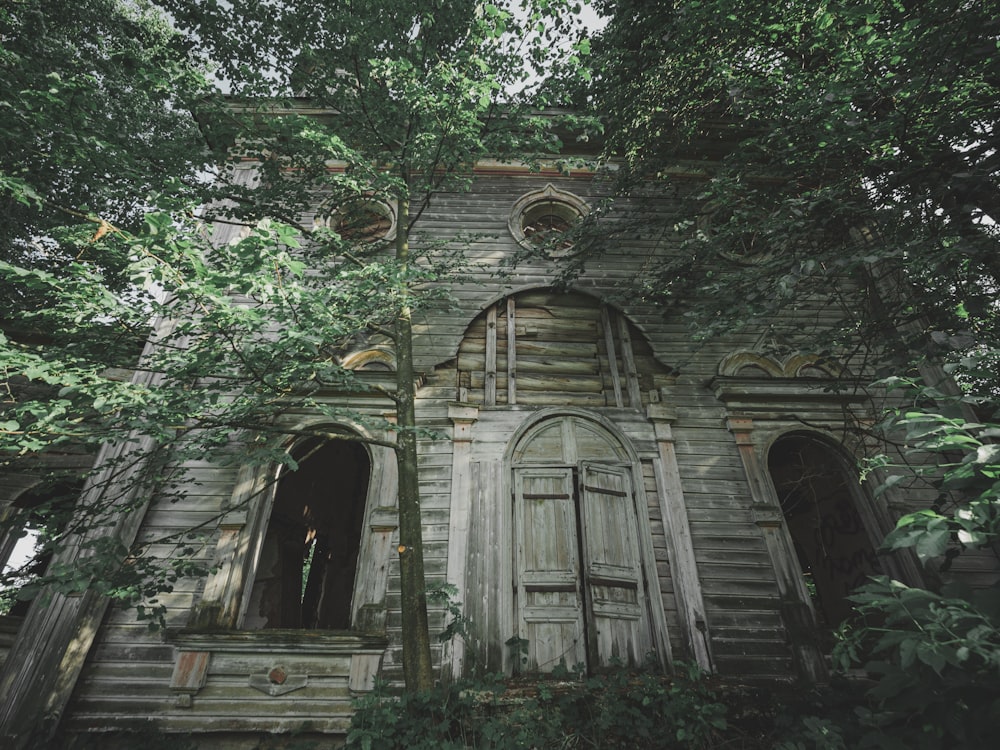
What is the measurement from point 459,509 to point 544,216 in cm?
536

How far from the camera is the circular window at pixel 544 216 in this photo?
7691 mm

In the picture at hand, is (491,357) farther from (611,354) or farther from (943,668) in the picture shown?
(943,668)

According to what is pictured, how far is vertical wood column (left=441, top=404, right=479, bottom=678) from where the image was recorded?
498cm

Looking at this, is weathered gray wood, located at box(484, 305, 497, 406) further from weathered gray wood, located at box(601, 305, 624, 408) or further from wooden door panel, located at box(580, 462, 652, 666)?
weathered gray wood, located at box(601, 305, 624, 408)

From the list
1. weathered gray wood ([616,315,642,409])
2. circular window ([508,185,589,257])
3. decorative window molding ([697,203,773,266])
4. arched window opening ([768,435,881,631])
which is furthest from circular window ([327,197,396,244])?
arched window opening ([768,435,881,631])

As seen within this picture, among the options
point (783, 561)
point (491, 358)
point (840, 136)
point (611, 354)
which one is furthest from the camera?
point (611, 354)

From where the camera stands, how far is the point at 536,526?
5.67 metres

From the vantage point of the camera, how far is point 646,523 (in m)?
5.73

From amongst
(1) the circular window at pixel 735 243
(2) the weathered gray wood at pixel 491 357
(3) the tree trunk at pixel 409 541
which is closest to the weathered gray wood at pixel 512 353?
(2) the weathered gray wood at pixel 491 357

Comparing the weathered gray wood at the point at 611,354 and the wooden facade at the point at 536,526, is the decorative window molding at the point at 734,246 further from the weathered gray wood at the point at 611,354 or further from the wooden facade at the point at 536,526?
the weathered gray wood at the point at 611,354

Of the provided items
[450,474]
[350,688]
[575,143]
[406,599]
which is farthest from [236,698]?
[575,143]

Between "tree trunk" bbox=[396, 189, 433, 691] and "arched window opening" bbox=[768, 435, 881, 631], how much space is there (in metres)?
5.00

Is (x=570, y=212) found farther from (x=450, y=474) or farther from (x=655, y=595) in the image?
(x=655, y=595)

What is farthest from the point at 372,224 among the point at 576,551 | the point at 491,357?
the point at 576,551
